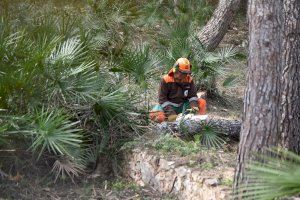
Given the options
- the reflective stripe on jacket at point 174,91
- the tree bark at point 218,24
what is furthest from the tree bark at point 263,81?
the tree bark at point 218,24

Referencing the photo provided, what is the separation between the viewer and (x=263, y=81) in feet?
15.6

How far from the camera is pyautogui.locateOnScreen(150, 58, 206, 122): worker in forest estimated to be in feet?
27.1

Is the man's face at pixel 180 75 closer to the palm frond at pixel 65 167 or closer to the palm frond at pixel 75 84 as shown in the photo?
the palm frond at pixel 75 84

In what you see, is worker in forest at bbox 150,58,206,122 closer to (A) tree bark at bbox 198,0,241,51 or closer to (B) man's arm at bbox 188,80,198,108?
(B) man's arm at bbox 188,80,198,108

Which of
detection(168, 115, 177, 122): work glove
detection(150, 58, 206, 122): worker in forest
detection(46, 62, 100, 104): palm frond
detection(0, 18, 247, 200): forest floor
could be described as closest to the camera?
detection(0, 18, 247, 200): forest floor

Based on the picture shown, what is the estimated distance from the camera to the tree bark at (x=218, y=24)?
11938 millimetres

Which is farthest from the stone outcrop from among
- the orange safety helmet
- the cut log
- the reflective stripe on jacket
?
the orange safety helmet

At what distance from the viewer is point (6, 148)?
20.3 feet

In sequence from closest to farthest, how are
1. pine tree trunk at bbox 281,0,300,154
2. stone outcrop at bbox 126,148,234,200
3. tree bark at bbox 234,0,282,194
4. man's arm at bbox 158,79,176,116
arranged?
tree bark at bbox 234,0,282,194, pine tree trunk at bbox 281,0,300,154, stone outcrop at bbox 126,148,234,200, man's arm at bbox 158,79,176,116

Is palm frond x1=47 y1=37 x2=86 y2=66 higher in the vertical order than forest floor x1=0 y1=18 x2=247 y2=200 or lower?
higher

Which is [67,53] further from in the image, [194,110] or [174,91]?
[194,110]

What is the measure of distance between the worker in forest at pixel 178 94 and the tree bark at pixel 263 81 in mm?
3370

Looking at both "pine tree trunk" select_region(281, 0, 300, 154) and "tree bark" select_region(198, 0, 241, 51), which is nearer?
"pine tree trunk" select_region(281, 0, 300, 154)

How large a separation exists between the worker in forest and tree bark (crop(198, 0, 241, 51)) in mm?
3525
